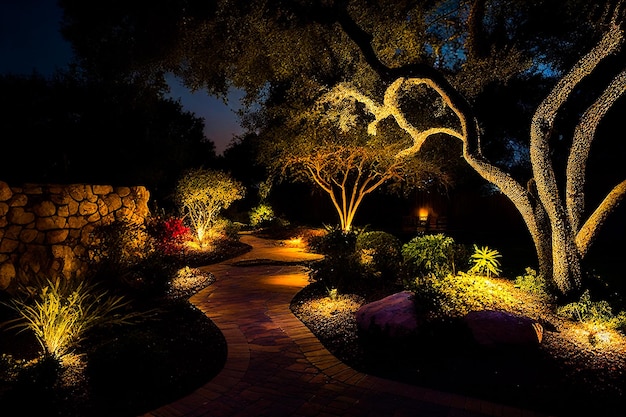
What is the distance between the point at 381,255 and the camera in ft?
27.2

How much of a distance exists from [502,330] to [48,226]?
7.33m

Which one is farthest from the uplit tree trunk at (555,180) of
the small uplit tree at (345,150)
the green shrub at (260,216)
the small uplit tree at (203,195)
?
the green shrub at (260,216)

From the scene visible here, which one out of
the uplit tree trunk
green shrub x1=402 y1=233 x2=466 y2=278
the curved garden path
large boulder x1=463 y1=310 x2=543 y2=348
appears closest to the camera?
the curved garden path

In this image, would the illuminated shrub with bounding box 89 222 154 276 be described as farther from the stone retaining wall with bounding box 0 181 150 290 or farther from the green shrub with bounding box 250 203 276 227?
the green shrub with bounding box 250 203 276 227

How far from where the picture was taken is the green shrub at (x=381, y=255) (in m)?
7.76

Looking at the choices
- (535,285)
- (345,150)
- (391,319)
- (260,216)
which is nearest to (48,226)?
(391,319)

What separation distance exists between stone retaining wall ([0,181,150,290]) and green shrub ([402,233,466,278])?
588 cm

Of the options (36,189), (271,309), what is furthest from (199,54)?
(271,309)

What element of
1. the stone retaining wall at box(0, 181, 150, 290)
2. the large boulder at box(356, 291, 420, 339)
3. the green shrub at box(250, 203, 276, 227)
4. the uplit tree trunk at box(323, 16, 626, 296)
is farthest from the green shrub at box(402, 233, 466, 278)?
the green shrub at box(250, 203, 276, 227)

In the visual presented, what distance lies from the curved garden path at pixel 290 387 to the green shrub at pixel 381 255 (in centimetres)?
235

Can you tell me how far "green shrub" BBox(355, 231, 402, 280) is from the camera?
7.76 meters

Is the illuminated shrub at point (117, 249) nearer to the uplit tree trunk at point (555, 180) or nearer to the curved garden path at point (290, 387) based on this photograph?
the curved garden path at point (290, 387)

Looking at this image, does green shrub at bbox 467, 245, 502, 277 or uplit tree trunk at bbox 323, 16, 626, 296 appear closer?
uplit tree trunk at bbox 323, 16, 626, 296

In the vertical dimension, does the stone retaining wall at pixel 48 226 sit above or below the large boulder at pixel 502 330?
above
